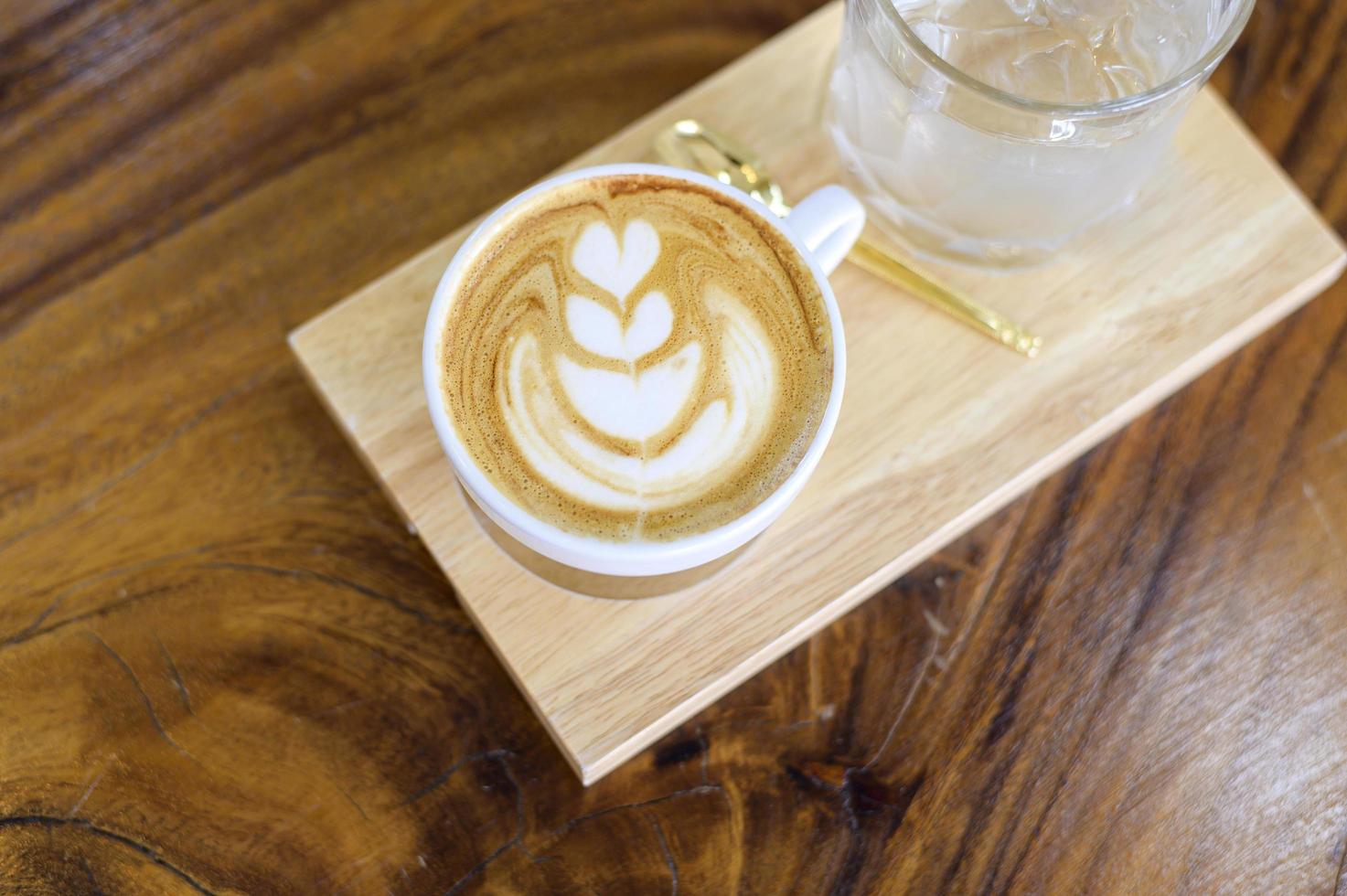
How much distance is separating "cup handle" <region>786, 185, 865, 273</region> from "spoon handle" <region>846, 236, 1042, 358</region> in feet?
0.21

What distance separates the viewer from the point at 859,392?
77 cm

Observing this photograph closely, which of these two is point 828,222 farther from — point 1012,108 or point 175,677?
point 175,677

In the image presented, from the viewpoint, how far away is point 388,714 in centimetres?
74

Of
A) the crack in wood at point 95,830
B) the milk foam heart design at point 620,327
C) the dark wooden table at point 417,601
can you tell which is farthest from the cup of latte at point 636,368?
the crack in wood at point 95,830

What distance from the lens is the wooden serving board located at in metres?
0.71

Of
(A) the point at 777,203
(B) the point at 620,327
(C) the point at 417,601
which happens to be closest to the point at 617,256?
(B) the point at 620,327

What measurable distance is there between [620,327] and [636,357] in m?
0.02

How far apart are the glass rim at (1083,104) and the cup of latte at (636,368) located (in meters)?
0.10

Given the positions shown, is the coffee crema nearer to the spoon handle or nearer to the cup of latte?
the cup of latte

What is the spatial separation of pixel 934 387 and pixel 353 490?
15.1 inches

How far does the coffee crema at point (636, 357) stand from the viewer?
2.11ft

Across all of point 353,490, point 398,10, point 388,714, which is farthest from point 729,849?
point 398,10

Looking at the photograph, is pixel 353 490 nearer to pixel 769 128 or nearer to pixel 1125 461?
pixel 769 128

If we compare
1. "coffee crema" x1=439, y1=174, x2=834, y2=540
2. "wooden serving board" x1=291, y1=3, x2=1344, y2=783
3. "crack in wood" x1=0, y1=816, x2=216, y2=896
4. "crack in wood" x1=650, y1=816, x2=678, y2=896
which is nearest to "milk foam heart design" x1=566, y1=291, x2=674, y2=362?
"coffee crema" x1=439, y1=174, x2=834, y2=540
